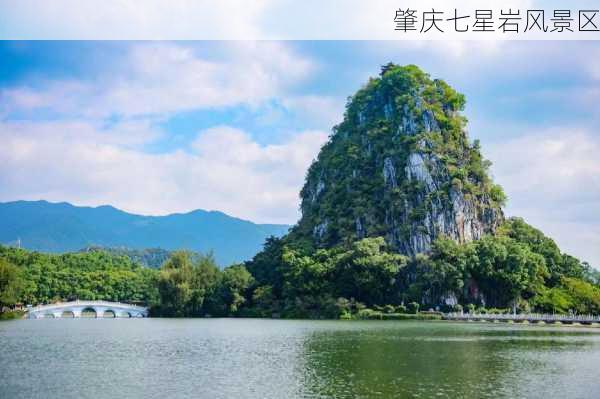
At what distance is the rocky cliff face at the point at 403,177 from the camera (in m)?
102

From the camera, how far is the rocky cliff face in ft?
334

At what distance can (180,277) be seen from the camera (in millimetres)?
96250

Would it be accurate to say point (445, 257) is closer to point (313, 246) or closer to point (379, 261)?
point (379, 261)

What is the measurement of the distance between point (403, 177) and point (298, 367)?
256ft

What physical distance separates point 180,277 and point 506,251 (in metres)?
44.8

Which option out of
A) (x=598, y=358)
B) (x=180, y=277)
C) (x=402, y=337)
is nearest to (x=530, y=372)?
(x=598, y=358)

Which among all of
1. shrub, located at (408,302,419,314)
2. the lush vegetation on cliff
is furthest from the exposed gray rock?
shrub, located at (408,302,419,314)

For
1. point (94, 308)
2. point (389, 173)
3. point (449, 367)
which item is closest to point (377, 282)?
point (389, 173)

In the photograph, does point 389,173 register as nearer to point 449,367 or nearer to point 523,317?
point 523,317

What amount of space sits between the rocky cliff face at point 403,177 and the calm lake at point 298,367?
2060 inches

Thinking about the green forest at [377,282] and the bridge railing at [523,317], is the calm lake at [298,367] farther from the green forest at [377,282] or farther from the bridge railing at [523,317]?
the green forest at [377,282]

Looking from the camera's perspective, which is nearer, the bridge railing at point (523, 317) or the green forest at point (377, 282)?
the bridge railing at point (523, 317)

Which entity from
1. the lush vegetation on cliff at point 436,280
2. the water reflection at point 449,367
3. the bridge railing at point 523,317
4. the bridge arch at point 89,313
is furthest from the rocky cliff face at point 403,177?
the water reflection at point 449,367

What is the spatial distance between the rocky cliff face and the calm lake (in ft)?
172
